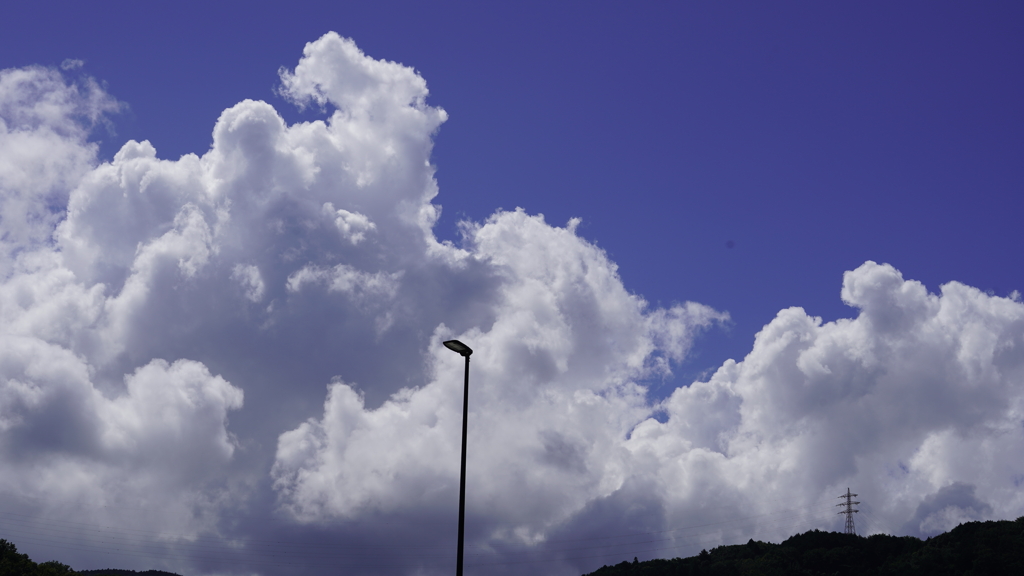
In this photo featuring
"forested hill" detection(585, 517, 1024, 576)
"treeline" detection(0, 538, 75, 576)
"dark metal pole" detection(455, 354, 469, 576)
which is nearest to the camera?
"dark metal pole" detection(455, 354, 469, 576)

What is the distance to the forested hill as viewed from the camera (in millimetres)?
116562

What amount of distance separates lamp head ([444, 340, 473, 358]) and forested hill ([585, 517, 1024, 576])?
11220 centimetres

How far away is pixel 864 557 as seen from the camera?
145375 mm

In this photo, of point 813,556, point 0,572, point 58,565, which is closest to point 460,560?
point 0,572

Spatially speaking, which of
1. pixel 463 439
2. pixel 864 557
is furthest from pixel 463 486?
pixel 864 557

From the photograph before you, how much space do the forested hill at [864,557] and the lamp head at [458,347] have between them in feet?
368

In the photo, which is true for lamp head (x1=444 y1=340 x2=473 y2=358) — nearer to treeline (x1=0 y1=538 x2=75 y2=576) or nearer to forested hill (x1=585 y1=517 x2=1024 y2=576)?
treeline (x1=0 y1=538 x2=75 y2=576)

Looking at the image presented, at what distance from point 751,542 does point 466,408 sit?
503 ft

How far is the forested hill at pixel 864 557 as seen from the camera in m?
117

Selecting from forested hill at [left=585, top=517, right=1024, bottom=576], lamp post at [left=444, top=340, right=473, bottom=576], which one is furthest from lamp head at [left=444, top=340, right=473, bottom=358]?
forested hill at [left=585, top=517, right=1024, bottom=576]

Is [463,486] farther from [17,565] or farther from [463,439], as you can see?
[17,565]

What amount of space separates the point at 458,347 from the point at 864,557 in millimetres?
142690

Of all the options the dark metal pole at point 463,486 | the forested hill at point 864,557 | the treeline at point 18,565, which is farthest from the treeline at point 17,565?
the forested hill at point 864,557

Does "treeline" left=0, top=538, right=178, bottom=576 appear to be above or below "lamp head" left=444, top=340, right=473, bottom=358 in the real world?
below
